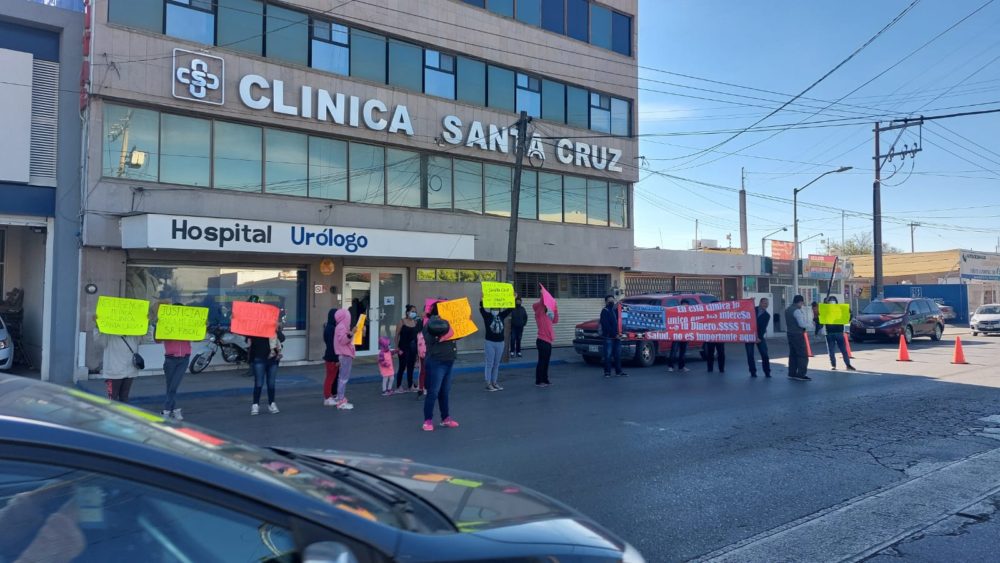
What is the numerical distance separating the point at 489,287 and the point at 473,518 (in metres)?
11.8

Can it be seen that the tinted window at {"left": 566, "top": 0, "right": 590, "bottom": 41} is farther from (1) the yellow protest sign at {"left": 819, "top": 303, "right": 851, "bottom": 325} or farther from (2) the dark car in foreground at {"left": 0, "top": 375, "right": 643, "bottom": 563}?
(2) the dark car in foreground at {"left": 0, "top": 375, "right": 643, "bottom": 563}

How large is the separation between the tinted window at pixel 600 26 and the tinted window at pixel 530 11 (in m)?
2.59

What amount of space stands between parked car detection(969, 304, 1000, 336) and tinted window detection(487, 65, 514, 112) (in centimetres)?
2475

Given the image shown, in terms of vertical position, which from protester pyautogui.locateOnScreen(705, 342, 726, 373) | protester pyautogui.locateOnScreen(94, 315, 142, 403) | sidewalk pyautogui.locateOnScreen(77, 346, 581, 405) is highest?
protester pyautogui.locateOnScreen(94, 315, 142, 403)

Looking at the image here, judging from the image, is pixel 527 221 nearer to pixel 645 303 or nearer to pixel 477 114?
pixel 477 114

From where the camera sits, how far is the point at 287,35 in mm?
16172

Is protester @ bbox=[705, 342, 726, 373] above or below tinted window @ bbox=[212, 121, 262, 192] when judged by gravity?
below

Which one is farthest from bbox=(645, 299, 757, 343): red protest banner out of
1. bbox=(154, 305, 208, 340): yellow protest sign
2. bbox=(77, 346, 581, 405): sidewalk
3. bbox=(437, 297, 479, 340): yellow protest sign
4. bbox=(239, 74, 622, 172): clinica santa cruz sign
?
bbox=(154, 305, 208, 340): yellow protest sign

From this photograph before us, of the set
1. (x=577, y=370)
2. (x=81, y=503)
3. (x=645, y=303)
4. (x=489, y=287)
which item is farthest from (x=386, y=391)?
(x=81, y=503)

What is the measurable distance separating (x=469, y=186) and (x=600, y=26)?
8681 mm

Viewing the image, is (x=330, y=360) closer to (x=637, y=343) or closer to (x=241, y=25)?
(x=637, y=343)

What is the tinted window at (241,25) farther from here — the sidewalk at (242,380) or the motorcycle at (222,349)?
the sidewalk at (242,380)

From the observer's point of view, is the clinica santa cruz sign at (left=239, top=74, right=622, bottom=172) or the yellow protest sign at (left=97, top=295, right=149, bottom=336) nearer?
the yellow protest sign at (left=97, top=295, right=149, bottom=336)

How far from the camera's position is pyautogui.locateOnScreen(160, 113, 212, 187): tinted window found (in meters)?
14.4
